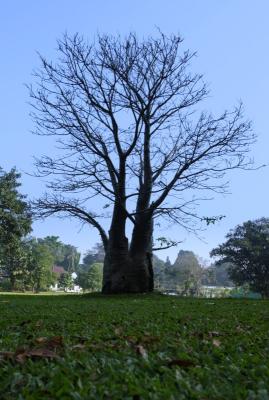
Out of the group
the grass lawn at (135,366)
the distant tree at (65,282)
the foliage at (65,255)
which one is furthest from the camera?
the foliage at (65,255)

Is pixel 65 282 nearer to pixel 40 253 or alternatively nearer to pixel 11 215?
pixel 40 253

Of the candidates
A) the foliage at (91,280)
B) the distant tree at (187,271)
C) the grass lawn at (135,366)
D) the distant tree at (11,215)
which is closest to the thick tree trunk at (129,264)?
the grass lawn at (135,366)

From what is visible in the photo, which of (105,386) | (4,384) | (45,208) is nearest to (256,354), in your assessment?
(105,386)

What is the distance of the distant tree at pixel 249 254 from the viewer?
48.5 m

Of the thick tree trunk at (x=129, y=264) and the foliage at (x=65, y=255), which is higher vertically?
the foliage at (x=65, y=255)

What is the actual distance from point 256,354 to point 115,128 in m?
16.6

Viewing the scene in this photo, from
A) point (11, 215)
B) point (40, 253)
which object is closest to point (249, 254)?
point (11, 215)

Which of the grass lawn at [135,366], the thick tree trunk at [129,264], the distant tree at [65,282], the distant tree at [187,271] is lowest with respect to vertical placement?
the grass lawn at [135,366]

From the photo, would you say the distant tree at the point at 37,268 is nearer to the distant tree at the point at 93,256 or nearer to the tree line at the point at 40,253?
the tree line at the point at 40,253

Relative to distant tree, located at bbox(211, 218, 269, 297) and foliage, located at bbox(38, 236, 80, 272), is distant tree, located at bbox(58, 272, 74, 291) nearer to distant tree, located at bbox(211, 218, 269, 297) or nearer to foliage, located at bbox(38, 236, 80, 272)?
foliage, located at bbox(38, 236, 80, 272)

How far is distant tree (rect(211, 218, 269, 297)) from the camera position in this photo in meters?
48.5

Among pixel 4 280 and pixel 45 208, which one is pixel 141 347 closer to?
pixel 45 208

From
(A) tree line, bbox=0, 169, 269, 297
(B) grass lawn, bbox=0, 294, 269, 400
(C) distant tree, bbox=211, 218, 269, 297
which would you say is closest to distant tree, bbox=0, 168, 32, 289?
(A) tree line, bbox=0, 169, 269, 297

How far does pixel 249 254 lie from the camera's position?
48.9 metres
